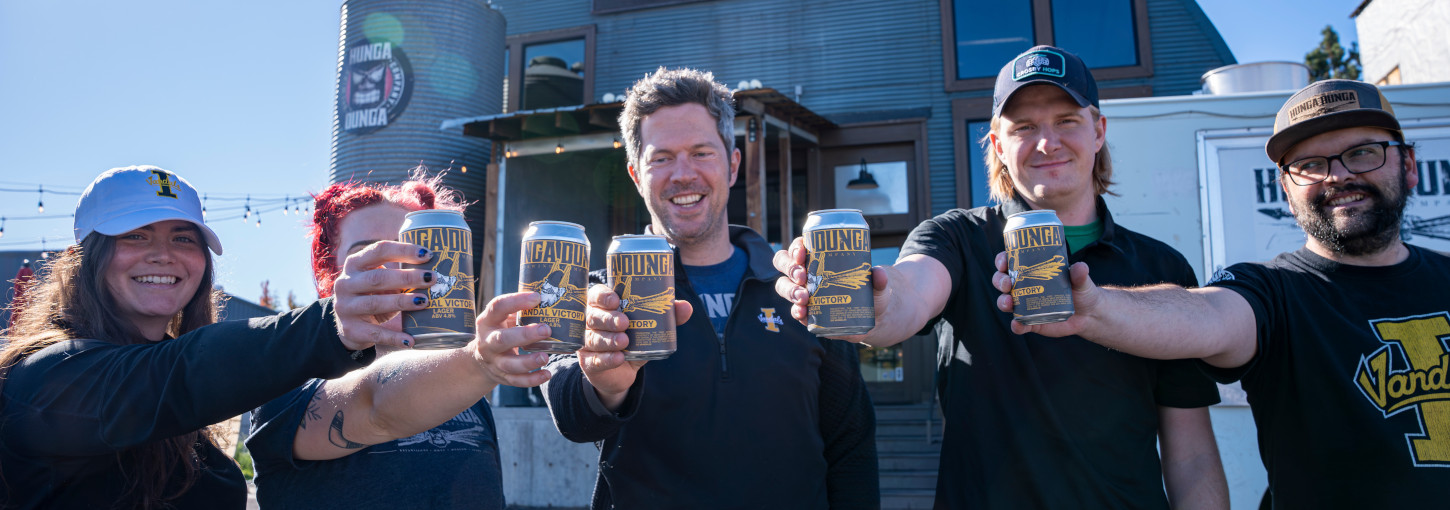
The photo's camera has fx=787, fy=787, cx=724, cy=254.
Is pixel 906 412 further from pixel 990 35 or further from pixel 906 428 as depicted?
pixel 990 35

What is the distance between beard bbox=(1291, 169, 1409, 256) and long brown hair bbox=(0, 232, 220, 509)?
279cm

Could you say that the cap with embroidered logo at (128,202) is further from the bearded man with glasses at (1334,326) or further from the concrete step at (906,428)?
the concrete step at (906,428)

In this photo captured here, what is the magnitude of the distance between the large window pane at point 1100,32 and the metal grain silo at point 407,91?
6756 millimetres

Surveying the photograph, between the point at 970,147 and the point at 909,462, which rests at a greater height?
the point at 970,147

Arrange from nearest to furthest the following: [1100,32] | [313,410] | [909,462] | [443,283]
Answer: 1. [443,283]
2. [313,410]
3. [909,462]
4. [1100,32]

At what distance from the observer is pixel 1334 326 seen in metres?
1.96

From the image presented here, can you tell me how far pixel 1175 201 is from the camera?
15.0ft

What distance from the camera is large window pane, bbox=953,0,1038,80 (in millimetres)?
8656

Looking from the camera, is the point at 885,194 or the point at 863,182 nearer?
the point at 863,182

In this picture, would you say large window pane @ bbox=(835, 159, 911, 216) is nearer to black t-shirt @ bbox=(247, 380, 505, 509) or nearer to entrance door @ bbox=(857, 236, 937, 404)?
entrance door @ bbox=(857, 236, 937, 404)

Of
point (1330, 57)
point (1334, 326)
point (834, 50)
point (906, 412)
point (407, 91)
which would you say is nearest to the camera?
point (1334, 326)

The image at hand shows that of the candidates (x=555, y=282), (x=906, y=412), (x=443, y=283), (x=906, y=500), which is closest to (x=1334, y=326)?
(x=555, y=282)

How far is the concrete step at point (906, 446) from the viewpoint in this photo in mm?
6871

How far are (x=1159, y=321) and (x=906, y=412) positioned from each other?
616cm
